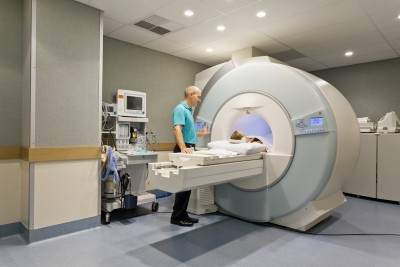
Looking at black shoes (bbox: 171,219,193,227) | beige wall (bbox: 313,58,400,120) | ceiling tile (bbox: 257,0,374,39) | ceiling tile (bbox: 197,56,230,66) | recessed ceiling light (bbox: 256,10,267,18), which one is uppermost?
ceiling tile (bbox: 197,56,230,66)

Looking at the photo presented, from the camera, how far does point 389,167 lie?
14.0ft

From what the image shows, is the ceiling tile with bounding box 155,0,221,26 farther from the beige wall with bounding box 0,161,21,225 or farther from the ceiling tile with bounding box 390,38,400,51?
the ceiling tile with bounding box 390,38,400,51

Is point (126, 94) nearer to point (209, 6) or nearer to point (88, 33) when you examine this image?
point (88, 33)

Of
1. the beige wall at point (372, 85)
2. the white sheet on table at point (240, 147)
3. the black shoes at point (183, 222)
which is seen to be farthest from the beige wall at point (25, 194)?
the beige wall at point (372, 85)

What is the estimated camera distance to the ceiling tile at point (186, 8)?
9.52ft

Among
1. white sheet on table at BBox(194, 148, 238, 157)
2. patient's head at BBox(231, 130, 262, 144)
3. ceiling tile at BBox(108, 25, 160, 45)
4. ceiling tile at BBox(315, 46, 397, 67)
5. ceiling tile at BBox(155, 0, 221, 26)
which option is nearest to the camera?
white sheet on table at BBox(194, 148, 238, 157)

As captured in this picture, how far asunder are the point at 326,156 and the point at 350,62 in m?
3.31

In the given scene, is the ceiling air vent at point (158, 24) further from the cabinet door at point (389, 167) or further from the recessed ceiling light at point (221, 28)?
the cabinet door at point (389, 167)

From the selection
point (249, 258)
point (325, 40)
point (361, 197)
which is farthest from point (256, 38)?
point (361, 197)

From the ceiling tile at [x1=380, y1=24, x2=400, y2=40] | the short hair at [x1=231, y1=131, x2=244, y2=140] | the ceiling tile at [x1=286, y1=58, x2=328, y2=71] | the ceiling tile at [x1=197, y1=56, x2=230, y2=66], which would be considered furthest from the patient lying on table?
the ceiling tile at [x1=286, y1=58, x2=328, y2=71]

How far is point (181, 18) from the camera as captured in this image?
326 centimetres

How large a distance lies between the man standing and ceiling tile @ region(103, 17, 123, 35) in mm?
1314

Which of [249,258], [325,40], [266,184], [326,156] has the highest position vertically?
[325,40]

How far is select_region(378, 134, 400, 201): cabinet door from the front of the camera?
165 inches
